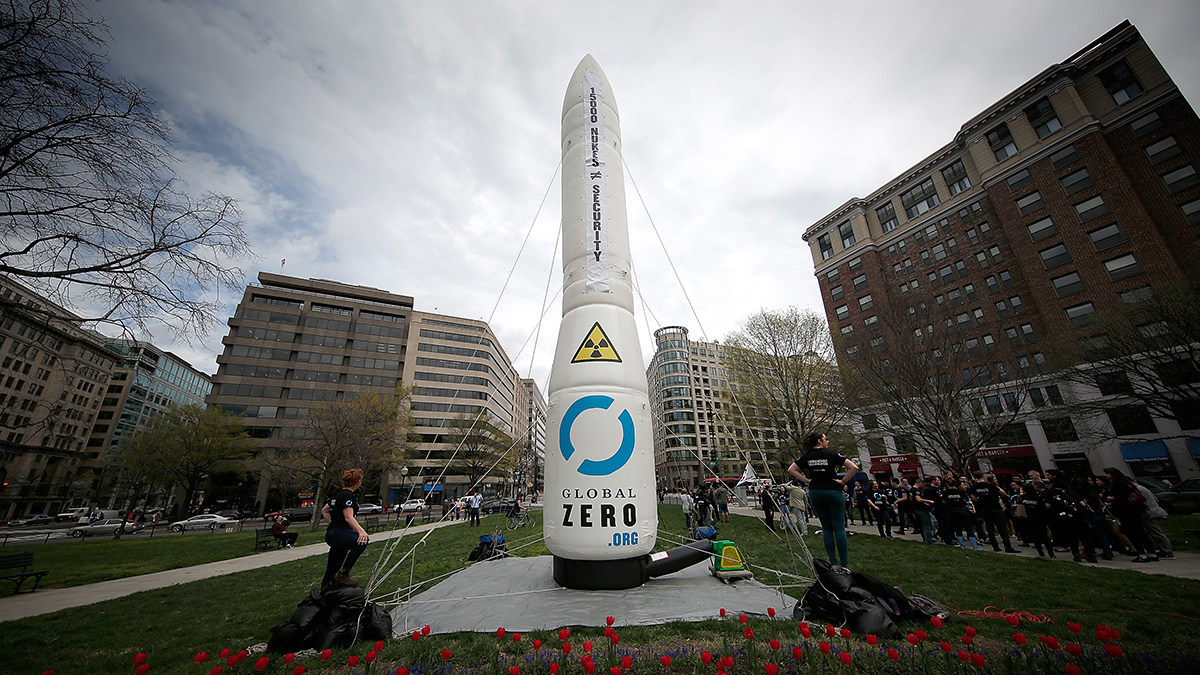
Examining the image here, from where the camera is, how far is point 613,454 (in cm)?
666

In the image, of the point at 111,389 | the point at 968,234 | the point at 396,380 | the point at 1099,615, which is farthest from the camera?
the point at 111,389

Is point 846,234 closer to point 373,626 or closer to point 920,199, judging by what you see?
point 920,199

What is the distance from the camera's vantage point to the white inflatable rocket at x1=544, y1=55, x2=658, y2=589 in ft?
21.2

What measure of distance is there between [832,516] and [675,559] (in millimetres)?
2603

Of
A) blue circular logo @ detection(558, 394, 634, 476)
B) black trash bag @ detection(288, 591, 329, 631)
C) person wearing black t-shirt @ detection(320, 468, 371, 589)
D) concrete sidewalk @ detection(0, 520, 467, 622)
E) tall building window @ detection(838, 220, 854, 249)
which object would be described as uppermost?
tall building window @ detection(838, 220, 854, 249)

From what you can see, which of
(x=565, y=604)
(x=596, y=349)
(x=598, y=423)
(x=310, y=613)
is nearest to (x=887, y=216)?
(x=596, y=349)

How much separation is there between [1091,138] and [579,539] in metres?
44.9

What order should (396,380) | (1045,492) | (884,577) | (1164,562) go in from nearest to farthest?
A: (884,577) < (1164,562) < (1045,492) < (396,380)

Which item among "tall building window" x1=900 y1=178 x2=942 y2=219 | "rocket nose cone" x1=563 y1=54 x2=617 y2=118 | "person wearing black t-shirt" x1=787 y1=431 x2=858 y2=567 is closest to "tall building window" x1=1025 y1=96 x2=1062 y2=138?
"tall building window" x1=900 y1=178 x2=942 y2=219

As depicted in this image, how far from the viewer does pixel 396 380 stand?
60031 millimetres

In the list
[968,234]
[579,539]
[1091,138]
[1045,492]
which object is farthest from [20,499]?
[1091,138]

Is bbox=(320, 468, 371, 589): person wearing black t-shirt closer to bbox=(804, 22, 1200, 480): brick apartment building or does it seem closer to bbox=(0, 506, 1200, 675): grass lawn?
bbox=(0, 506, 1200, 675): grass lawn

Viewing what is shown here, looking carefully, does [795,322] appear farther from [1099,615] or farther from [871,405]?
[1099,615]

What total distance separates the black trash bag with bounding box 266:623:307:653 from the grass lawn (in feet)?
1.19
